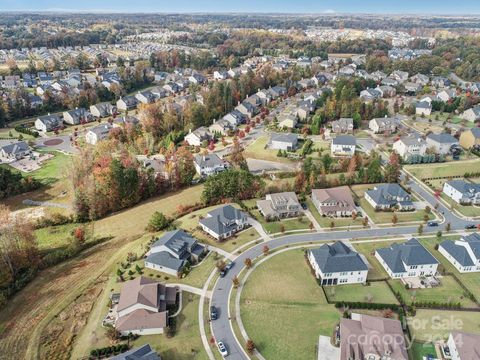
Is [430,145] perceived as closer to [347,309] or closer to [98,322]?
[347,309]

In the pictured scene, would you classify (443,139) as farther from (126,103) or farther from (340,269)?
(126,103)

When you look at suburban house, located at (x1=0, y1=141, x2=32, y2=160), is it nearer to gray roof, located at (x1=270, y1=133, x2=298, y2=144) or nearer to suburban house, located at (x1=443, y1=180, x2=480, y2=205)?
gray roof, located at (x1=270, y1=133, x2=298, y2=144)

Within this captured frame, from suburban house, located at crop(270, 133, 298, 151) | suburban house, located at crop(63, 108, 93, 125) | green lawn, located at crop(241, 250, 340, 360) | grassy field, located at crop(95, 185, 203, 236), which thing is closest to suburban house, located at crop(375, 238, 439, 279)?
green lawn, located at crop(241, 250, 340, 360)

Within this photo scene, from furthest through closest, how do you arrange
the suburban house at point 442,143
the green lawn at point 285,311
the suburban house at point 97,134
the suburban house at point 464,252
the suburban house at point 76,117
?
1. the suburban house at point 76,117
2. the suburban house at point 97,134
3. the suburban house at point 442,143
4. the suburban house at point 464,252
5. the green lawn at point 285,311

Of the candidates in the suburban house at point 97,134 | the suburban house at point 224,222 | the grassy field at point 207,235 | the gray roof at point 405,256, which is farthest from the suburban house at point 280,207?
the suburban house at point 97,134

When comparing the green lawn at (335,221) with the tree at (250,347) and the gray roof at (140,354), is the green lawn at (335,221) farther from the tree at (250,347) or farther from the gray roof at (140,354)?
the gray roof at (140,354)

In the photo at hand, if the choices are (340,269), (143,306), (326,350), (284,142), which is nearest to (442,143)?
(284,142)
